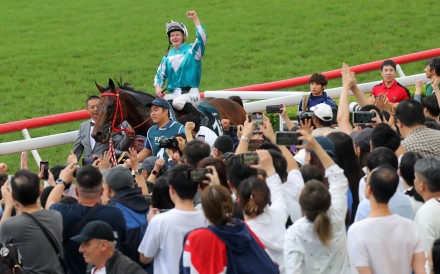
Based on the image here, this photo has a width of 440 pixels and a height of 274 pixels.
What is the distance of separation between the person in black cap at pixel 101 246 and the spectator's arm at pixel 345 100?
3.44 meters

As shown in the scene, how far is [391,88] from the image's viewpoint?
1223 cm

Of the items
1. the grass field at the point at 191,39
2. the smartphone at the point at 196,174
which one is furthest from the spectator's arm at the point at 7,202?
the grass field at the point at 191,39

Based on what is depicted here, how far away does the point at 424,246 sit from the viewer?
6992 millimetres

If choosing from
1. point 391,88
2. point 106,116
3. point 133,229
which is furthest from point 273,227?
point 391,88

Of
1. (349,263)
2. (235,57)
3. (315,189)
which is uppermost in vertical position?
(315,189)

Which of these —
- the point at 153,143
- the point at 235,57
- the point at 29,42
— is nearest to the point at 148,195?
the point at 153,143

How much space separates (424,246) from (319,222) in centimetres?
73

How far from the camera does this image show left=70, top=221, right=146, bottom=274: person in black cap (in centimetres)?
657

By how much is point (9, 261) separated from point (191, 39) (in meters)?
15.6

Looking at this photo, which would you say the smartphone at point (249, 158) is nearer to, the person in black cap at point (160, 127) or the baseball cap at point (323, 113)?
the baseball cap at point (323, 113)

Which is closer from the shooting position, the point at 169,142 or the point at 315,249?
the point at 315,249

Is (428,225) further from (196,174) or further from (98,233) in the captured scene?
(98,233)

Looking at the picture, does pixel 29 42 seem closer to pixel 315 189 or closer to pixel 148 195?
pixel 148 195

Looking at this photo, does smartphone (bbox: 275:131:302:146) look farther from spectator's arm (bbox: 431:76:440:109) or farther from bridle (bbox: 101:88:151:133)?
bridle (bbox: 101:88:151:133)
